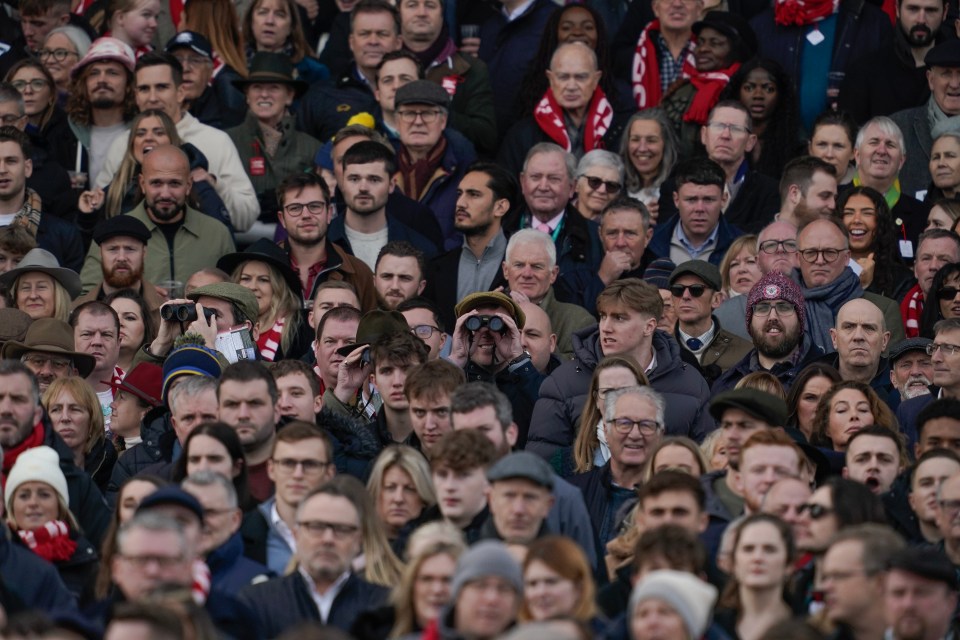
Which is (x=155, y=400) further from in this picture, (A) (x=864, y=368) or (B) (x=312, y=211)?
(A) (x=864, y=368)

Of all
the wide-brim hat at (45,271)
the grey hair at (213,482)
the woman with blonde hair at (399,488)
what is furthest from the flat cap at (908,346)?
the wide-brim hat at (45,271)

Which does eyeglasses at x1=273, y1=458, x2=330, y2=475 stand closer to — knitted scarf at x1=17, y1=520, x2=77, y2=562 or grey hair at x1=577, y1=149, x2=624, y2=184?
knitted scarf at x1=17, y1=520, x2=77, y2=562

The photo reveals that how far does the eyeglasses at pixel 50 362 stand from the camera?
588 inches

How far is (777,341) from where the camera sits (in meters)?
15.4

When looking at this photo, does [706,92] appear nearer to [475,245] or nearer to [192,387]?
[475,245]

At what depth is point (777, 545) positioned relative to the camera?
1129cm

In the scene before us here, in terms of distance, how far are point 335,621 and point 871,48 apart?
9.75 metres

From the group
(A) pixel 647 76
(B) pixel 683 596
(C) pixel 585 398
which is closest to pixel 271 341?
(C) pixel 585 398

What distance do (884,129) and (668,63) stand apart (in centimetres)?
240

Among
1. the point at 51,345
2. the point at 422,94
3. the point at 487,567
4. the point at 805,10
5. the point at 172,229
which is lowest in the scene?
the point at 487,567

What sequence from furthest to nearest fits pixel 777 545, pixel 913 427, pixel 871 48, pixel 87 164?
pixel 871 48 < pixel 87 164 < pixel 913 427 < pixel 777 545

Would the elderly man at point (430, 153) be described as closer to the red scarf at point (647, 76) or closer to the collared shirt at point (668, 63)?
the red scarf at point (647, 76)

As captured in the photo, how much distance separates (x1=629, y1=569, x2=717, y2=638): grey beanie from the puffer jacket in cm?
386

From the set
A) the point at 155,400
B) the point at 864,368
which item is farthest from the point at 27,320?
the point at 864,368
